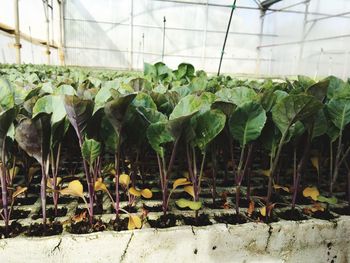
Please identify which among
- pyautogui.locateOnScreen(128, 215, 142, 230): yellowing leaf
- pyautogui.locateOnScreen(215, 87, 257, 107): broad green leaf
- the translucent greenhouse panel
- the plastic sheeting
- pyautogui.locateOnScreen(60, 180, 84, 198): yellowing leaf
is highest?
the plastic sheeting

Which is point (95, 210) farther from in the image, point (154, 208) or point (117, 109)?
point (117, 109)

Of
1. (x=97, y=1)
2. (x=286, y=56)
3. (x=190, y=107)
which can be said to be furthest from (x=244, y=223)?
(x=97, y=1)

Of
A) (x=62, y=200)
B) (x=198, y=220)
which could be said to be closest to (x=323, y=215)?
(x=198, y=220)

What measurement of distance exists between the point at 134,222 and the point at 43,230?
0.24 m

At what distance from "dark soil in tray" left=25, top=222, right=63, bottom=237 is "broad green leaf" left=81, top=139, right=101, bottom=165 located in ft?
0.70

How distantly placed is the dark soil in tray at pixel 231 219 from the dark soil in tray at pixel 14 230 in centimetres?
55

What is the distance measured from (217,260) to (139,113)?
462mm

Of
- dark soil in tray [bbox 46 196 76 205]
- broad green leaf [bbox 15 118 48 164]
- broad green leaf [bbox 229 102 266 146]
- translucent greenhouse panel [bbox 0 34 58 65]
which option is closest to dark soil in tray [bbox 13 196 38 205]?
dark soil in tray [bbox 46 196 76 205]

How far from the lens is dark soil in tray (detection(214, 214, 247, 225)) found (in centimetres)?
98

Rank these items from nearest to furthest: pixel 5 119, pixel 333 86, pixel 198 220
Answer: pixel 5 119 → pixel 198 220 → pixel 333 86

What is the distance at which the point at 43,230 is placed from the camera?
89cm

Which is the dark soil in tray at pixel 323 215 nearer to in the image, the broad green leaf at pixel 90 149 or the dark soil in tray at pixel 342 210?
the dark soil in tray at pixel 342 210

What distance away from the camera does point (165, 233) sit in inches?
35.0

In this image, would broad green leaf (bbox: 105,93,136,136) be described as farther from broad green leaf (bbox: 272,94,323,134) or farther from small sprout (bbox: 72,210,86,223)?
broad green leaf (bbox: 272,94,323,134)
